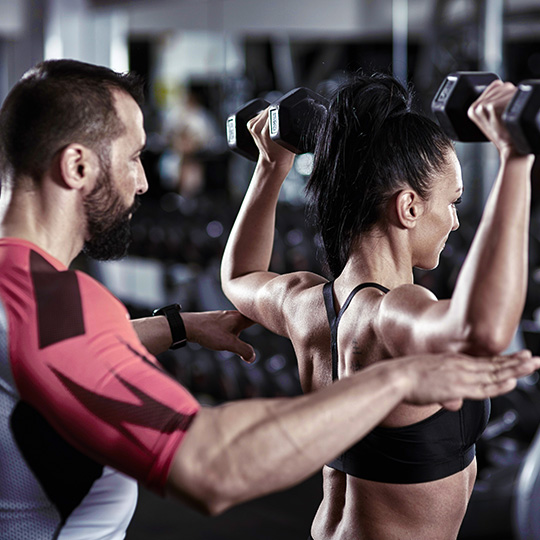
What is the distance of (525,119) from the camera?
100 cm

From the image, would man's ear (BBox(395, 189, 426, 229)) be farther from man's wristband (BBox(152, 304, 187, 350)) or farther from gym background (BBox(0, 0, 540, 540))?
man's wristband (BBox(152, 304, 187, 350))

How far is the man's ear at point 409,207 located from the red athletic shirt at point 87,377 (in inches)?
19.8

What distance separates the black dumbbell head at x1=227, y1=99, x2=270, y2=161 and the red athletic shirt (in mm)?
694

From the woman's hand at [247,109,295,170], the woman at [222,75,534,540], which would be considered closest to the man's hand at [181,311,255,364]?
the woman at [222,75,534,540]

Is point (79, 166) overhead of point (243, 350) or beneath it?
overhead

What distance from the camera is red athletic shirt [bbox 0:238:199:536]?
3.30 ft

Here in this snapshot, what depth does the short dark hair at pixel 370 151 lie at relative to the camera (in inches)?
52.2

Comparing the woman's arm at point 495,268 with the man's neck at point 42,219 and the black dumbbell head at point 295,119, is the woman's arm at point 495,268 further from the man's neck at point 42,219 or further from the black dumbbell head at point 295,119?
the man's neck at point 42,219

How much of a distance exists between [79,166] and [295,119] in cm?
46

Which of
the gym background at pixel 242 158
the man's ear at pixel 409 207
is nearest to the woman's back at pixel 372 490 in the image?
the man's ear at pixel 409 207

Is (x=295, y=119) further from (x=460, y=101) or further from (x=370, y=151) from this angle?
(x=460, y=101)

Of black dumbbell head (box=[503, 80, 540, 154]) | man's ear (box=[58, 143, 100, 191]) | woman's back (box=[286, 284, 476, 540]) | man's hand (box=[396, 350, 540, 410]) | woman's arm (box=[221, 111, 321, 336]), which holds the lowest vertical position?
woman's back (box=[286, 284, 476, 540])

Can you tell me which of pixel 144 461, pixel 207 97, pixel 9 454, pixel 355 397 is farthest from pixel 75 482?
pixel 207 97

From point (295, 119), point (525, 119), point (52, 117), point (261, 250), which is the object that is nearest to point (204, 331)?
point (261, 250)
